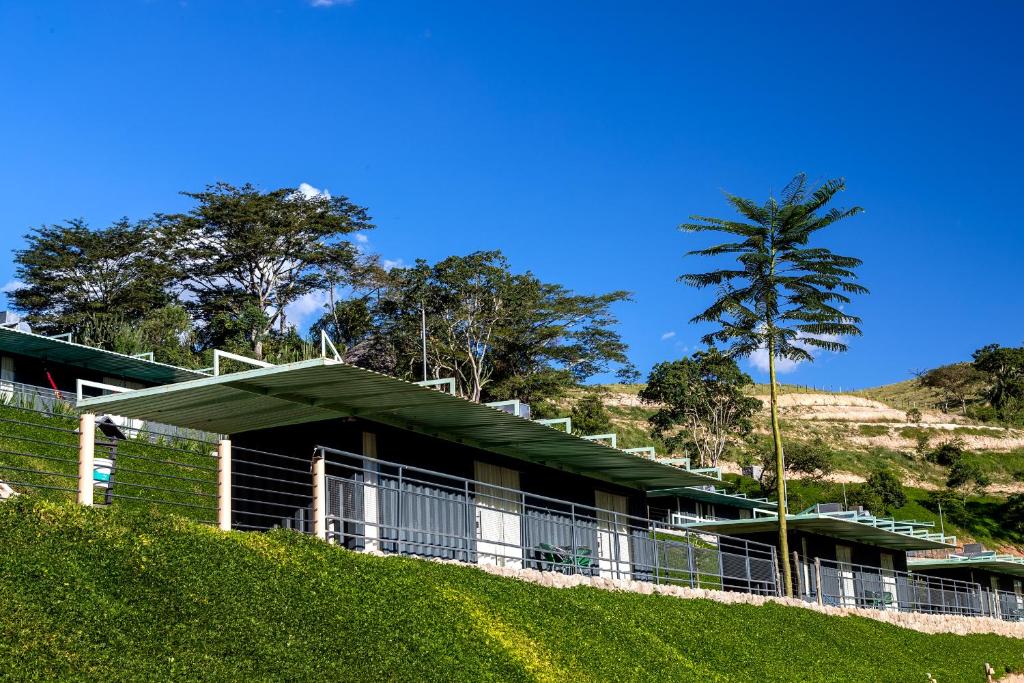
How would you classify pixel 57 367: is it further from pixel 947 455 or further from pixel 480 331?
pixel 947 455

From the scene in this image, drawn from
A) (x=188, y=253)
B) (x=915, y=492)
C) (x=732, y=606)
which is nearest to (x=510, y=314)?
(x=188, y=253)

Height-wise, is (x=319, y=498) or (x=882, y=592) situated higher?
(x=319, y=498)

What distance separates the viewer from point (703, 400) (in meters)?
62.0

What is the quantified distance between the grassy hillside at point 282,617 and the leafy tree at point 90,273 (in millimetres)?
42718

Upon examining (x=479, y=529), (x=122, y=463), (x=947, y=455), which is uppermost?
(x=122, y=463)

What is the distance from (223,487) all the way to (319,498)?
142 cm

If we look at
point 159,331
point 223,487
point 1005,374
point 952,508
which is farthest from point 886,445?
point 223,487

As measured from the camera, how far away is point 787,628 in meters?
20.5

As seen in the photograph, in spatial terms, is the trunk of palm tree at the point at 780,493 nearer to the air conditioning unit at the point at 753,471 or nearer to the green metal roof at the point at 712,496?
the green metal roof at the point at 712,496

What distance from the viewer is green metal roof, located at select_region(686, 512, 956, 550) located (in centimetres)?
3067

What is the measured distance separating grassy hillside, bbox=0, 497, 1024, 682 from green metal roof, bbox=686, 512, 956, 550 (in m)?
13.6

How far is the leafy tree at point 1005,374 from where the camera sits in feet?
297

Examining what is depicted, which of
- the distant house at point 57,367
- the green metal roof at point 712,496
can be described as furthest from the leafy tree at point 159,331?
the green metal roof at point 712,496

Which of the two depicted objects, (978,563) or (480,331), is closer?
(978,563)
